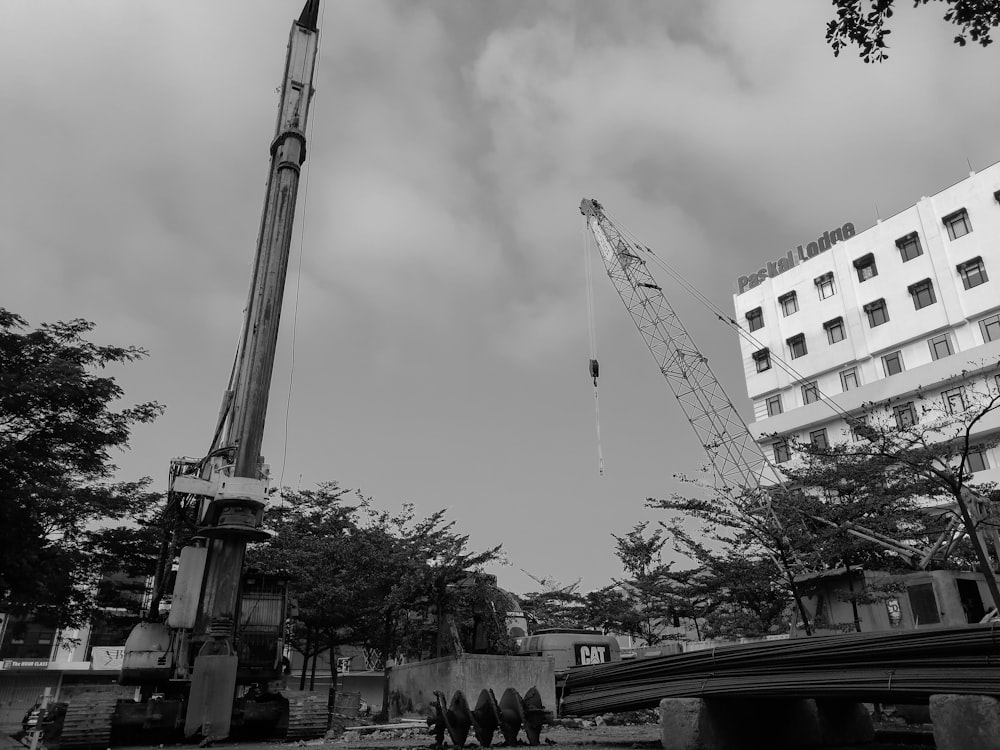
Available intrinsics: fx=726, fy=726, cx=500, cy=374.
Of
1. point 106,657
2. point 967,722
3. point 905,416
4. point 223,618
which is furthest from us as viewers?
point 106,657

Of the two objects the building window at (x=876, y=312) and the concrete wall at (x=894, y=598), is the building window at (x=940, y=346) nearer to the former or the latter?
the building window at (x=876, y=312)

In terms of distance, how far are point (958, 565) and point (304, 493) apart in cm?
2664

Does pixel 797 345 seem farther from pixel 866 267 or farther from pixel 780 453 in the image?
pixel 780 453

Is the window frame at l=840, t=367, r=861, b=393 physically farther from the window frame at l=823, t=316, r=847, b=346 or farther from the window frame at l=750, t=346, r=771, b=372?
the window frame at l=750, t=346, r=771, b=372

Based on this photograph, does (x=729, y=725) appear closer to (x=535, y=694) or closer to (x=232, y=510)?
(x=535, y=694)

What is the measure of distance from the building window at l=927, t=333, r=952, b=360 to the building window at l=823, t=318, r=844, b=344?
6.06m

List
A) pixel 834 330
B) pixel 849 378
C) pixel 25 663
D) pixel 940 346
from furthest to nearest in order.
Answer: pixel 834 330 → pixel 849 378 → pixel 940 346 → pixel 25 663

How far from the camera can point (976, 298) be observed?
4356 centimetres

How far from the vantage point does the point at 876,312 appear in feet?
161

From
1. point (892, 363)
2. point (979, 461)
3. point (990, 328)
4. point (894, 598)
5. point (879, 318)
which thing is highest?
point (879, 318)

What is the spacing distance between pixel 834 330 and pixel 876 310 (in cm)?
318

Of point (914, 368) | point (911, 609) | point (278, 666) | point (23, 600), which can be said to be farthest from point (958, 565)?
point (23, 600)

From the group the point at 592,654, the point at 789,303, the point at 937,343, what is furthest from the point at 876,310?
the point at 592,654

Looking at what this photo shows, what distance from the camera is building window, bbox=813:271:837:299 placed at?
52.2 metres
